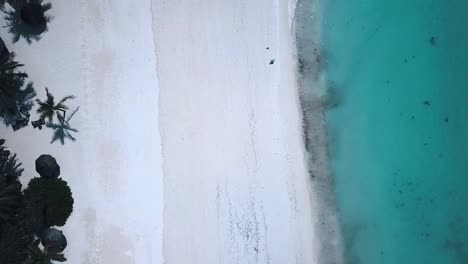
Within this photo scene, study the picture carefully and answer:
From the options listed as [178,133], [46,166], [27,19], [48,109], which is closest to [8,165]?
[46,166]

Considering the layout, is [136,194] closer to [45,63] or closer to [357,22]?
[45,63]

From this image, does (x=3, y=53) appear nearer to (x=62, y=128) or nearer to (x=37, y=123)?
(x=37, y=123)

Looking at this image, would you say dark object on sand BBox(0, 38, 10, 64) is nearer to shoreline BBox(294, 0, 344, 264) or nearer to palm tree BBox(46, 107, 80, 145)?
palm tree BBox(46, 107, 80, 145)

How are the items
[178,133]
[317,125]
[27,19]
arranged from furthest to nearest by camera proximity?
[317,125] → [178,133] → [27,19]

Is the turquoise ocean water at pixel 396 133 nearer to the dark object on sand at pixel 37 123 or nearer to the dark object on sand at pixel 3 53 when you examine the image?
the dark object on sand at pixel 37 123

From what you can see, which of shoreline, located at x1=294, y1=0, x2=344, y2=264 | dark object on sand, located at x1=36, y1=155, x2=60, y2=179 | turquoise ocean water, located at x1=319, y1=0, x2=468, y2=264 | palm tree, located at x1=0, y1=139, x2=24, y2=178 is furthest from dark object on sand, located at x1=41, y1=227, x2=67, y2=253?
turquoise ocean water, located at x1=319, y1=0, x2=468, y2=264

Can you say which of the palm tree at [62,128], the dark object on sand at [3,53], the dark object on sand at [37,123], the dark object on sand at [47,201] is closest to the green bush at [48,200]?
the dark object on sand at [47,201]

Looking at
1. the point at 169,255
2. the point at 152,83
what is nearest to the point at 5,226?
the point at 169,255
